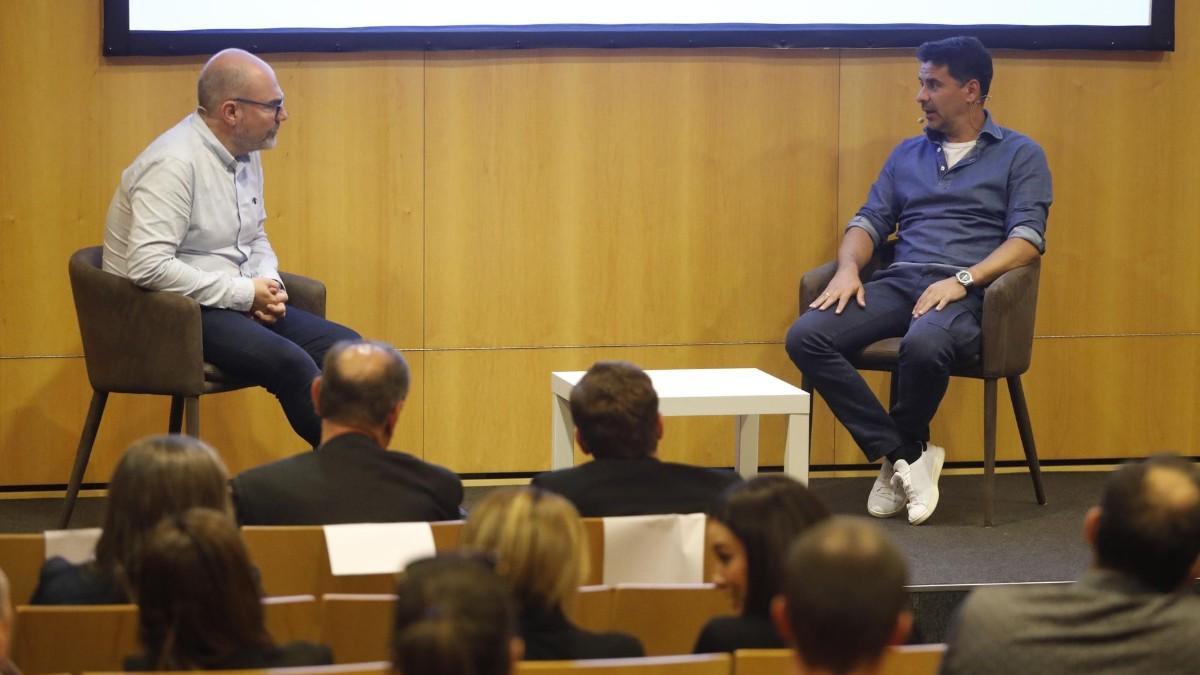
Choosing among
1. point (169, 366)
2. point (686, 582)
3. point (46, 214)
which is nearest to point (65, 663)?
point (686, 582)

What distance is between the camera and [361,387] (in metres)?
2.82

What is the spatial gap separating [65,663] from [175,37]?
123 inches

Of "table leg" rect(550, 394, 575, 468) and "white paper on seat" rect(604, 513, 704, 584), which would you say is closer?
"white paper on seat" rect(604, 513, 704, 584)

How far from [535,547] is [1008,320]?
109 inches

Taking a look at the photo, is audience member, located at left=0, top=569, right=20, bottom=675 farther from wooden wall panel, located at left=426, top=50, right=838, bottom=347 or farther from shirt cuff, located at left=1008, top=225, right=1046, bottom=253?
shirt cuff, located at left=1008, top=225, right=1046, bottom=253

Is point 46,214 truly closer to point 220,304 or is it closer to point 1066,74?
point 220,304

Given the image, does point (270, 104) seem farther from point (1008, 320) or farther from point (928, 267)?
point (1008, 320)

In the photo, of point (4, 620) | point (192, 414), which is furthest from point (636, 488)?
point (192, 414)

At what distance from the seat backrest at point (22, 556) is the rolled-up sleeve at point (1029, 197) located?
9.88 ft

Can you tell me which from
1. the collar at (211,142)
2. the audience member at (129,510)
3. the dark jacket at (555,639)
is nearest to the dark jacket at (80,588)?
the audience member at (129,510)

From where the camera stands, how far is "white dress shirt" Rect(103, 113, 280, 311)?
4.02 m

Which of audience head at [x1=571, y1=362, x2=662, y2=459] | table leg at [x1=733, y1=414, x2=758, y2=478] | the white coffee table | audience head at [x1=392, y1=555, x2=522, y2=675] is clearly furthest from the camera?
table leg at [x1=733, y1=414, x2=758, y2=478]

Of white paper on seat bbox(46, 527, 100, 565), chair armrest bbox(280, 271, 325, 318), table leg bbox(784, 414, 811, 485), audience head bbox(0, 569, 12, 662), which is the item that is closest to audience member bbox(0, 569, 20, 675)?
audience head bbox(0, 569, 12, 662)

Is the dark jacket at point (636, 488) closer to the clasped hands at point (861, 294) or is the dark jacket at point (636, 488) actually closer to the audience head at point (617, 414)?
the audience head at point (617, 414)
